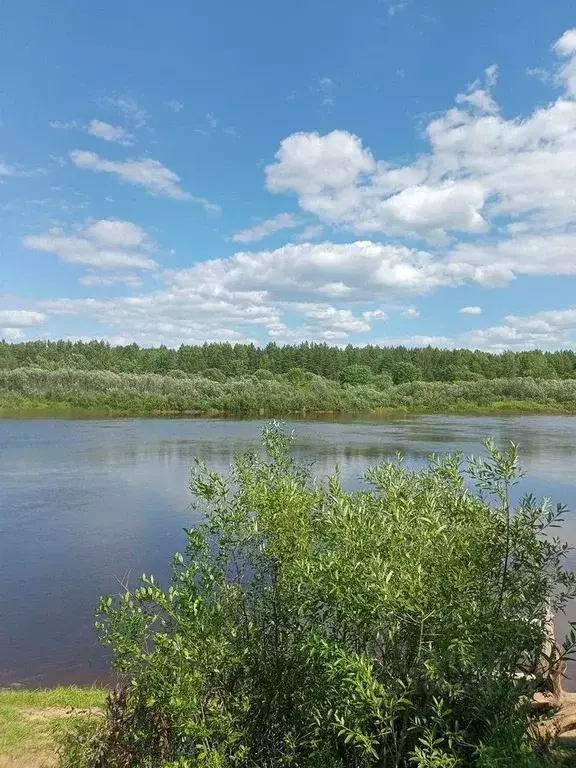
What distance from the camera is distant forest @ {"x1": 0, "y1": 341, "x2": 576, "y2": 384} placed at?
9151 cm

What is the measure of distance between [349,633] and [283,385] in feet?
210

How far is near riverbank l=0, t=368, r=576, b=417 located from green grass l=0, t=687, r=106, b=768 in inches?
2106

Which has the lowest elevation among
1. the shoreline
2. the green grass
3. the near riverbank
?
the green grass

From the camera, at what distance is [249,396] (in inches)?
2491

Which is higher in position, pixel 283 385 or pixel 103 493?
pixel 283 385

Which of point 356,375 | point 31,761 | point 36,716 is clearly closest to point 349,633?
point 31,761

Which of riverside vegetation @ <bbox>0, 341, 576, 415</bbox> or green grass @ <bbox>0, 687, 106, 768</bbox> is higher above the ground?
riverside vegetation @ <bbox>0, 341, 576, 415</bbox>

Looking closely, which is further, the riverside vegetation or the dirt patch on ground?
the riverside vegetation

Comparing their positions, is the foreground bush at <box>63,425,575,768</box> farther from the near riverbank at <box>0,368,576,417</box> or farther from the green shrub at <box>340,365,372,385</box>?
the green shrub at <box>340,365,372,385</box>

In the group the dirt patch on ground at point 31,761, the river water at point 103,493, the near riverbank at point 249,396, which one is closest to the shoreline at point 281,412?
the near riverbank at point 249,396

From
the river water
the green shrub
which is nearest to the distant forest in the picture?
the green shrub

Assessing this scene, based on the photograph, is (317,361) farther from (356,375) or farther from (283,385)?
(283,385)

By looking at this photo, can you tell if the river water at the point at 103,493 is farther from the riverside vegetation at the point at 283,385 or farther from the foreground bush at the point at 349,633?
the riverside vegetation at the point at 283,385

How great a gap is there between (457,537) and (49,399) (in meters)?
69.0
